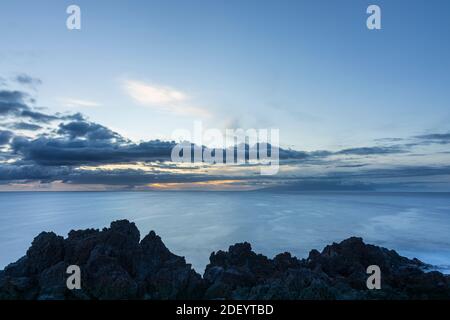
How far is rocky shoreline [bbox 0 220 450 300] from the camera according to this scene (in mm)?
23266

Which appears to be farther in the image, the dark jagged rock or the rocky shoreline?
the dark jagged rock

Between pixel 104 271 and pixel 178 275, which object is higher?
pixel 104 271

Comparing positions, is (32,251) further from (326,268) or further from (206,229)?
(206,229)

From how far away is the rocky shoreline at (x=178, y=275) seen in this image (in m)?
23.3

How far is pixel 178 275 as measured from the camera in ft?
84.6

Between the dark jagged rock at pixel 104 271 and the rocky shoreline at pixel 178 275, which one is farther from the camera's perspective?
the dark jagged rock at pixel 104 271

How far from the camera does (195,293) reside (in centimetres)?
2569

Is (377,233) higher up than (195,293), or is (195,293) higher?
(195,293)

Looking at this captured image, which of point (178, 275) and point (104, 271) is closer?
point (104, 271)

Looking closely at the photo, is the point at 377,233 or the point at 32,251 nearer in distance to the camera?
the point at 32,251
